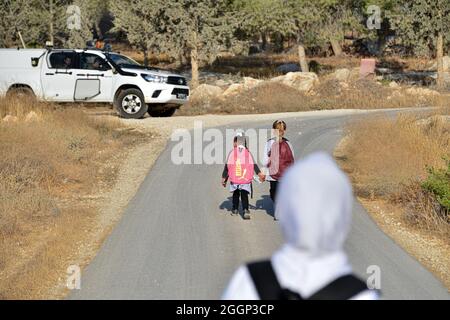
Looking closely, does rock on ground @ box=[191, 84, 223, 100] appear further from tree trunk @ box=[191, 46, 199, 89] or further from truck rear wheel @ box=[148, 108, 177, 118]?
tree trunk @ box=[191, 46, 199, 89]

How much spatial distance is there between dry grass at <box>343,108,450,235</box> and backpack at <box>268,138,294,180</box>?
2059 mm

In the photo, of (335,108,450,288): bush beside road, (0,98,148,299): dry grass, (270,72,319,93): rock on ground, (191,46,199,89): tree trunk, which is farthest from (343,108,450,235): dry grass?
(191,46,199,89): tree trunk

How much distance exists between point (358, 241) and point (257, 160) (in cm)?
650

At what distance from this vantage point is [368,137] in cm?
1641

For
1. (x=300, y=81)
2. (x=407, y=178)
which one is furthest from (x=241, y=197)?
(x=300, y=81)

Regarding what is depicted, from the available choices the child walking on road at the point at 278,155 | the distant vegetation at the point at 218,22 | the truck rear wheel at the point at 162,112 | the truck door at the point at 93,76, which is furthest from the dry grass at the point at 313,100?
the child walking on road at the point at 278,155

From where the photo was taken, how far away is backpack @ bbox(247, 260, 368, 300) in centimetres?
217

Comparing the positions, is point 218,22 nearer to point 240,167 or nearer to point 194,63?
point 194,63

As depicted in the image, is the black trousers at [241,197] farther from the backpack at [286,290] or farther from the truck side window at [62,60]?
the truck side window at [62,60]

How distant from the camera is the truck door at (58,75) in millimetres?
20750

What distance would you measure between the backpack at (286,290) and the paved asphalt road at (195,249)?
4.86 m

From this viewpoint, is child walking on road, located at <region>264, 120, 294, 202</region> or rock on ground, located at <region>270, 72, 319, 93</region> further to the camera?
rock on ground, located at <region>270, 72, 319, 93</region>

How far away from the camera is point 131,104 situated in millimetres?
21359
